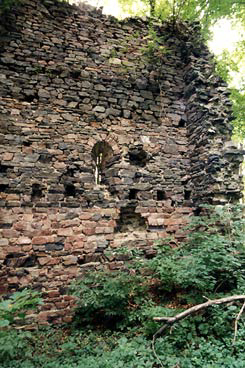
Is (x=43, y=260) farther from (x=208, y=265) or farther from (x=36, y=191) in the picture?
(x=208, y=265)

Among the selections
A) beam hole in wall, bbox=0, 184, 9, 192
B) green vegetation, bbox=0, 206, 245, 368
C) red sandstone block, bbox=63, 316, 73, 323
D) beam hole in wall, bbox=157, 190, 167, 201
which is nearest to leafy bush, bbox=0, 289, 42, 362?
green vegetation, bbox=0, 206, 245, 368

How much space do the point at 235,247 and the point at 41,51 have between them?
5.22m

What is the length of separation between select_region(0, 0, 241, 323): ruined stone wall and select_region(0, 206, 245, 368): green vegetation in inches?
19.7

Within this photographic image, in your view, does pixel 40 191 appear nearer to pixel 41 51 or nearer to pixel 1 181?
pixel 1 181

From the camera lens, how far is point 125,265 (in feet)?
16.5

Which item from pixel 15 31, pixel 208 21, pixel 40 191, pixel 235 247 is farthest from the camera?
pixel 208 21

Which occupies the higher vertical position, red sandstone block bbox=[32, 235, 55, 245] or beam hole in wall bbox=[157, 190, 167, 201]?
beam hole in wall bbox=[157, 190, 167, 201]

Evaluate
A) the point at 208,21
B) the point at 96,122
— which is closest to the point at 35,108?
the point at 96,122

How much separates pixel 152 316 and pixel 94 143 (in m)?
3.27

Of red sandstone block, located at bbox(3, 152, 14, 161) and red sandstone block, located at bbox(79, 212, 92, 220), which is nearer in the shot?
red sandstone block, located at bbox(3, 152, 14, 161)

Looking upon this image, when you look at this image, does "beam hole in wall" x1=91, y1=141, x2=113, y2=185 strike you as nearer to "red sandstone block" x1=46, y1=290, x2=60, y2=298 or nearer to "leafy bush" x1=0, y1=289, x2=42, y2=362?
"red sandstone block" x1=46, y1=290, x2=60, y2=298

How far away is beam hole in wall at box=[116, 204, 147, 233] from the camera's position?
538cm

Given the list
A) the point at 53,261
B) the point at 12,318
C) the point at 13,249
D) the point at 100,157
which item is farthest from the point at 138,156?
the point at 12,318

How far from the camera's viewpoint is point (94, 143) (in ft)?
17.6
